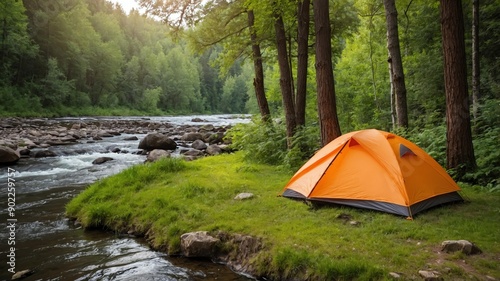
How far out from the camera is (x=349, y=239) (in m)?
4.71

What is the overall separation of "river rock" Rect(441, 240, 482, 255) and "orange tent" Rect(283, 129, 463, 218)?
38.2 inches

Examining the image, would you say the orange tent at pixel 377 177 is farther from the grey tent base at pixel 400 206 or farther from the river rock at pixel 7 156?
the river rock at pixel 7 156

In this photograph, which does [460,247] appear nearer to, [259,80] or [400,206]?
[400,206]

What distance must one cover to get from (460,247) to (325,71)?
4.99m

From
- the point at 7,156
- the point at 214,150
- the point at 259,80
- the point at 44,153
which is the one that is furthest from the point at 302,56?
the point at 44,153

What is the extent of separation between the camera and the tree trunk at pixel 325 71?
795 cm

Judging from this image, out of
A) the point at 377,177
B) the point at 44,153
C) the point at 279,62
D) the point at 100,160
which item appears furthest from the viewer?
the point at 44,153

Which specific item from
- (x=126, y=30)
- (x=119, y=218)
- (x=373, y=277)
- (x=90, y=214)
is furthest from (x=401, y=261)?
(x=126, y=30)

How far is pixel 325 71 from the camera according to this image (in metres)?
8.06

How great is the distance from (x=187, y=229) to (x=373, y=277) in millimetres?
3148

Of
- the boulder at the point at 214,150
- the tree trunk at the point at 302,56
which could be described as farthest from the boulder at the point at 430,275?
the boulder at the point at 214,150

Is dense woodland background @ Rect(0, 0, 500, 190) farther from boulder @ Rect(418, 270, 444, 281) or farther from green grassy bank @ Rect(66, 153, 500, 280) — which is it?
boulder @ Rect(418, 270, 444, 281)

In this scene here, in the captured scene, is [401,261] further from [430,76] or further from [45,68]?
[45,68]

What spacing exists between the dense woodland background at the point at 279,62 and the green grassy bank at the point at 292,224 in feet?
6.56
